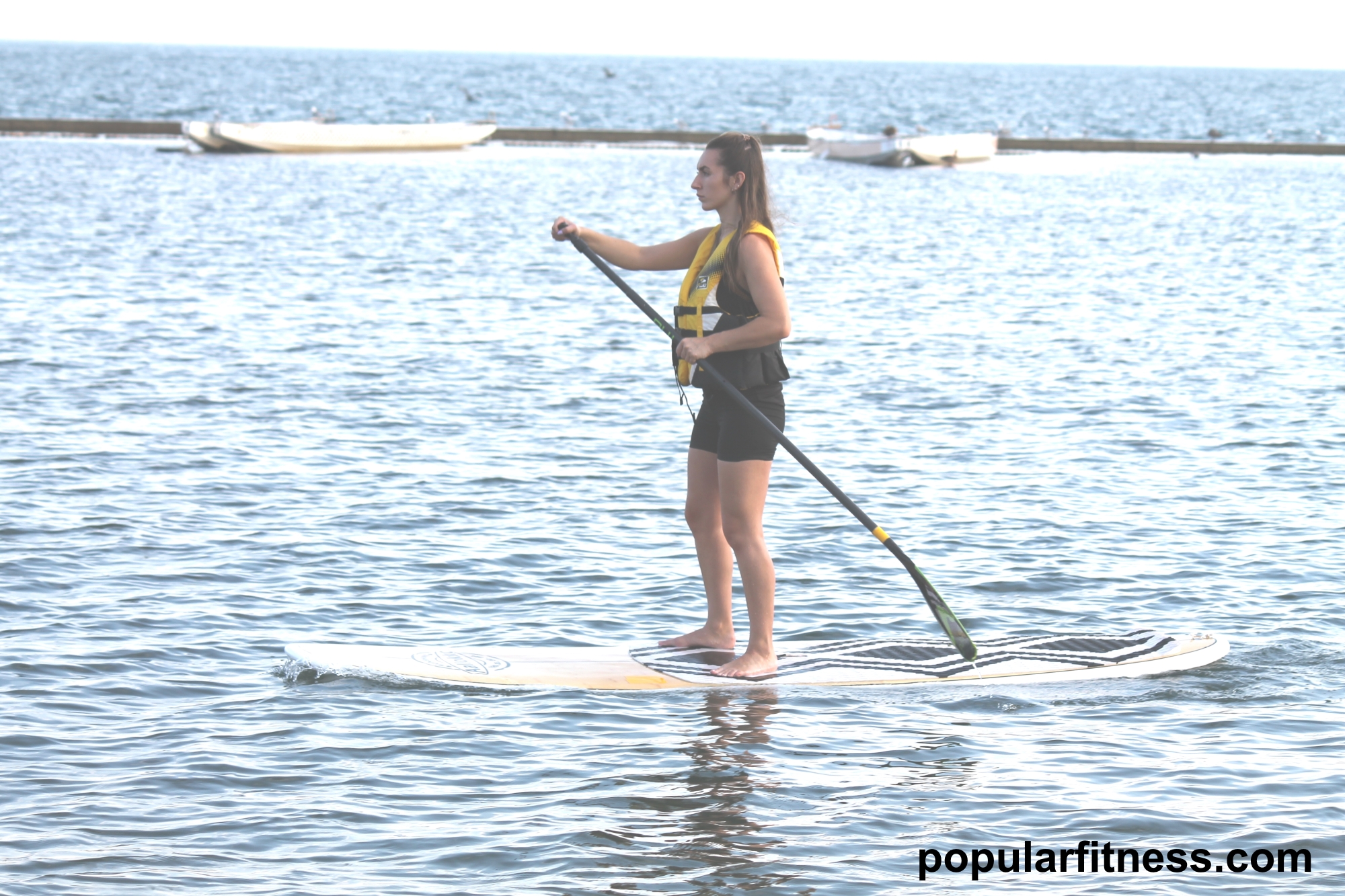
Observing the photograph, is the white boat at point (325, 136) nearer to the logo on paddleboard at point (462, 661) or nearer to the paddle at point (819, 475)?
the logo on paddleboard at point (462, 661)

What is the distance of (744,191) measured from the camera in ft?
20.4

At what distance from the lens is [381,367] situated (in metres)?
14.7

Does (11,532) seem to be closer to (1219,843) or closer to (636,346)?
(1219,843)

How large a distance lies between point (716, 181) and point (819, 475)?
1.28m

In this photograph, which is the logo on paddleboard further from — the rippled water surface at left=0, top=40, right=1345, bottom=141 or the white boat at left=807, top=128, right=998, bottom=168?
the rippled water surface at left=0, top=40, right=1345, bottom=141

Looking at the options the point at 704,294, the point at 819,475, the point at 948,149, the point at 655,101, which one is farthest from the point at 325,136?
the point at 655,101

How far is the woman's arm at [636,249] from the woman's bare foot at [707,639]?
64.5 inches

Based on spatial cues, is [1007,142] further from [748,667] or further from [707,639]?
[748,667]

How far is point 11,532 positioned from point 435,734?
4.07 metres

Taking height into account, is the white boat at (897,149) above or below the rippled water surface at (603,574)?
above

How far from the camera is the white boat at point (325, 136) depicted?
4659 cm

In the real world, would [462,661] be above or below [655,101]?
below

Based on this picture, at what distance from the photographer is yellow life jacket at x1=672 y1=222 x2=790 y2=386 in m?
6.27

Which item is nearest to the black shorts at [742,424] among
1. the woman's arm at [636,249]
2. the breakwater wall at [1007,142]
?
the woman's arm at [636,249]
